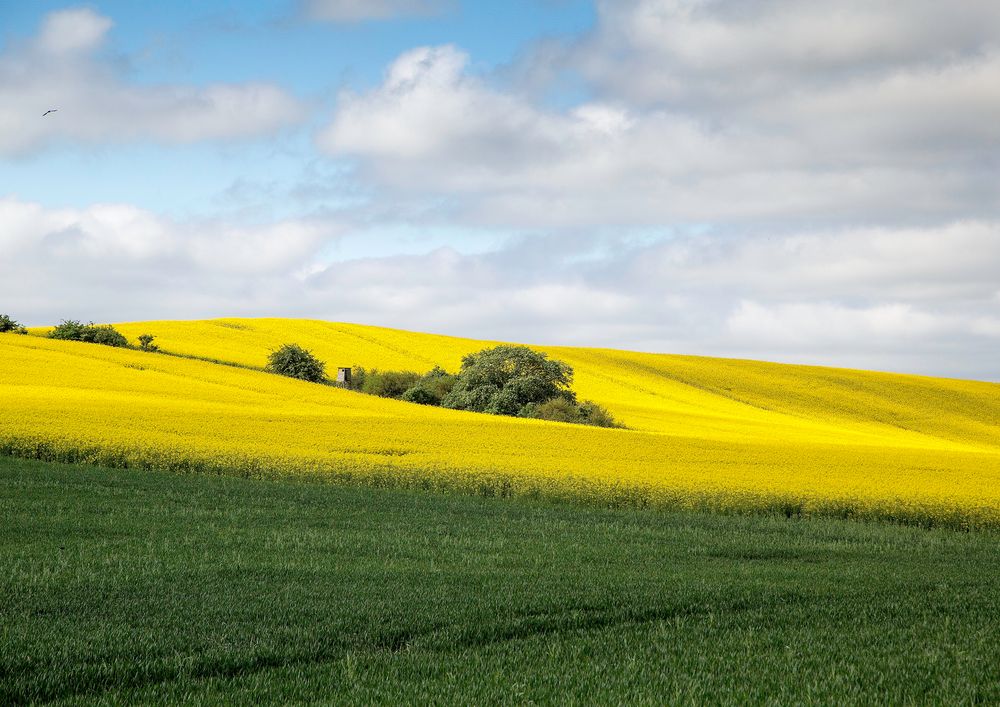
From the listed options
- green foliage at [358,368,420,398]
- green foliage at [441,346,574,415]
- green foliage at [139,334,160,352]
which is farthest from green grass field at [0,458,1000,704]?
green foliage at [139,334,160,352]

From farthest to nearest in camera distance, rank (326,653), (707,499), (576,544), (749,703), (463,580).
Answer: (707,499) < (576,544) < (463,580) < (326,653) < (749,703)

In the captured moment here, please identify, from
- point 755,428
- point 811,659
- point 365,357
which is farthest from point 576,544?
point 365,357

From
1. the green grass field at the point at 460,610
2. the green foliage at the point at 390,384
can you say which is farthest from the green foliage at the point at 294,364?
the green grass field at the point at 460,610

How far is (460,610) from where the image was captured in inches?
491

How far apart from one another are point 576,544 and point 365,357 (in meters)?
62.0

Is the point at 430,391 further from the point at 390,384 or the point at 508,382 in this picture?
the point at 508,382

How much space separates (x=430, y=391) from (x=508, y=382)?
6.52 meters

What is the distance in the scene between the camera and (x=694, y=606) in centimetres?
1352

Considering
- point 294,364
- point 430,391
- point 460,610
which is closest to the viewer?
point 460,610

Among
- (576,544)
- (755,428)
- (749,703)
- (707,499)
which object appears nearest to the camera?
(749,703)

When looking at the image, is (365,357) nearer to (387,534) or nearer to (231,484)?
(231,484)

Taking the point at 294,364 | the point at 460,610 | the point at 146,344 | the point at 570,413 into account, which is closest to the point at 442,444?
the point at 570,413

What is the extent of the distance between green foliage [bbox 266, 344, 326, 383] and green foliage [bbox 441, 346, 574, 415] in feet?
34.8

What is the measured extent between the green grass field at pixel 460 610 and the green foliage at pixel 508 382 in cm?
3521
